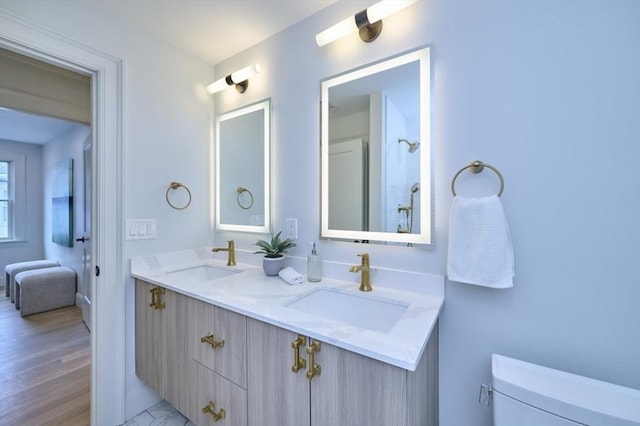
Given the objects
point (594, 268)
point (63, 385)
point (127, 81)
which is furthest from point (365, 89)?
point (63, 385)

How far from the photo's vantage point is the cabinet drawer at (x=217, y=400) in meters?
1.04

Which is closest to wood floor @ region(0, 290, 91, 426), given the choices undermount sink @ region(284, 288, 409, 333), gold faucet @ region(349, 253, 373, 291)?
undermount sink @ region(284, 288, 409, 333)

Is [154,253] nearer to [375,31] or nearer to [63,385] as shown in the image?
[63,385]

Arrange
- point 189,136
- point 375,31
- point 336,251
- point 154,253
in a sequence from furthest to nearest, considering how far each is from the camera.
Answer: point 189,136 → point 154,253 → point 336,251 → point 375,31

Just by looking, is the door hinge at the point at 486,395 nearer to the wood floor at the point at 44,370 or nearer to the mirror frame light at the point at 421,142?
the mirror frame light at the point at 421,142

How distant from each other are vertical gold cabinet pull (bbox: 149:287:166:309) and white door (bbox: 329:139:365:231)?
38.6 inches

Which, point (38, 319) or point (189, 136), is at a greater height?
point (189, 136)

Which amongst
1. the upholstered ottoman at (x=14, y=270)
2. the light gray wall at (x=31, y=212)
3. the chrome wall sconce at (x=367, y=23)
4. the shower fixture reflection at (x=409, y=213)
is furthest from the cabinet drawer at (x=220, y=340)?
the light gray wall at (x=31, y=212)

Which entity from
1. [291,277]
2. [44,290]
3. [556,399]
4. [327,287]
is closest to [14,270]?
[44,290]

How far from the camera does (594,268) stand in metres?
0.84

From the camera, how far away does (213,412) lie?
1137 mm

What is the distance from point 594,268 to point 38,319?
4.76m

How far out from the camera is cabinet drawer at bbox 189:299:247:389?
1.02m

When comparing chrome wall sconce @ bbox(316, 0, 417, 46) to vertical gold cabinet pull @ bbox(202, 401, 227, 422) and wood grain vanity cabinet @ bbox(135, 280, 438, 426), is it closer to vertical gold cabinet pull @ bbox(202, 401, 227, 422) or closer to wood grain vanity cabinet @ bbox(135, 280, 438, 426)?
wood grain vanity cabinet @ bbox(135, 280, 438, 426)
